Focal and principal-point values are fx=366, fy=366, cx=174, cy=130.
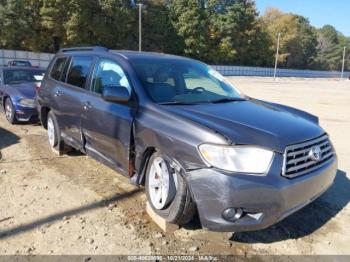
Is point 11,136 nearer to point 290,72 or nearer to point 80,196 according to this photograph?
point 80,196

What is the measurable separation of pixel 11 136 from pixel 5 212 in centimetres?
388

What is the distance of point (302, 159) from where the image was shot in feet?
11.1

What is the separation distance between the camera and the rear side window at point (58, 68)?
606cm

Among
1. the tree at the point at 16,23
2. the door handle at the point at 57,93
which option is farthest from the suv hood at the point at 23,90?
the tree at the point at 16,23

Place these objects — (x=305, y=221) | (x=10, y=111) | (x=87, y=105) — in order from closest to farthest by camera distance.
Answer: (x=305, y=221) < (x=87, y=105) < (x=10, y=111)

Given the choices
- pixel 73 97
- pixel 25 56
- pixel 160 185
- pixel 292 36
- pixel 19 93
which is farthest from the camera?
pixel 292 36

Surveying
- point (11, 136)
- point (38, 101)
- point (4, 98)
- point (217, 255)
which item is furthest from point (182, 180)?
point (4, 98)

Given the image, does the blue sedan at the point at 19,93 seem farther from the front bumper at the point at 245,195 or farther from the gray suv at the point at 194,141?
the front bumper at the point at 245,195

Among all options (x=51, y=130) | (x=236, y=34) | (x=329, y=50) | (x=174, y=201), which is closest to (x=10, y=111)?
(x=51, y=130)

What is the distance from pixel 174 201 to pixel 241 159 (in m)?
0.83

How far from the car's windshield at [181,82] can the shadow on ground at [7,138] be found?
3792 mm

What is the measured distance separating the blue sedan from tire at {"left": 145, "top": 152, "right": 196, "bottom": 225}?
5.14m

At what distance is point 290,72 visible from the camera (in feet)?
271

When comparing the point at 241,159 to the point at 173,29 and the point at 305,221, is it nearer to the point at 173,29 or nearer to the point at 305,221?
the point at 305,221
